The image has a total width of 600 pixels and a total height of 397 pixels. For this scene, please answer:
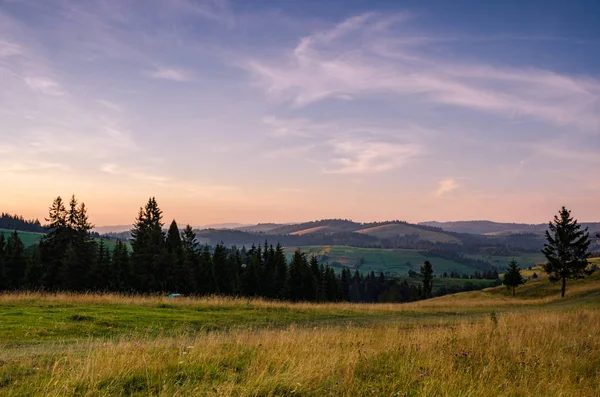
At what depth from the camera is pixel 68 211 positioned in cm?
5425

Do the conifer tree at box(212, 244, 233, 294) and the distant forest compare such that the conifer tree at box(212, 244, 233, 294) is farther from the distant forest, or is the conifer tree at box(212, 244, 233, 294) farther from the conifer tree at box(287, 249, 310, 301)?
the conifer tree at box(287, 249, 310, 301)

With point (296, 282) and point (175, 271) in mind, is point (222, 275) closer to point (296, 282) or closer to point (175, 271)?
point (296, 282)

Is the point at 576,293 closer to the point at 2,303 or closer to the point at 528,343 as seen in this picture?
the point at 528,343

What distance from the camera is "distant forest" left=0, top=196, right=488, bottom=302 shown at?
52.1 meters

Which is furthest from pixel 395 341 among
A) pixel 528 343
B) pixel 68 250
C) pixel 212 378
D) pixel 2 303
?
pixel 68 250

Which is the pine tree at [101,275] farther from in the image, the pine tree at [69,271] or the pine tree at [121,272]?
the pine tree at [69,271]

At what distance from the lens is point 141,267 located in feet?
182

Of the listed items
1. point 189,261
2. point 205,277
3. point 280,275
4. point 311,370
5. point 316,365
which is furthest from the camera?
point 280,275

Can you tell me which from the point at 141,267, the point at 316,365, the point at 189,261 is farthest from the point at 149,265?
the point at 316,365

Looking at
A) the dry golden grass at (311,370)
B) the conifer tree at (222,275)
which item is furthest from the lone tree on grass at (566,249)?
the dry golden grass at (311,370)

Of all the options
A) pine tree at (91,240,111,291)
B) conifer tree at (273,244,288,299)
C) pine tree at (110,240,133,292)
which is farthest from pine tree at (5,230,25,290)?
conifer tree at (273,244,288,299)

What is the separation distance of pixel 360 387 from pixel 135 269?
53475mm

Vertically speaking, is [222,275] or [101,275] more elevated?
[101,275]

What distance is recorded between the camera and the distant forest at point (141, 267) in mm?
52125
